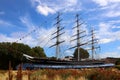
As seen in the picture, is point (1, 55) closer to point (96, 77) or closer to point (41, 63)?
point (41, 63)

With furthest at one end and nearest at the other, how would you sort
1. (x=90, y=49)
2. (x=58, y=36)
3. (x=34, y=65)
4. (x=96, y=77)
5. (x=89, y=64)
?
(x=90, y=49) < (x=58, y=36) < (x=89, y=64) < (x=34, y=65) < (x=96, y=77)

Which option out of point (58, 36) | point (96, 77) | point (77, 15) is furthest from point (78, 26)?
point (96, 77)

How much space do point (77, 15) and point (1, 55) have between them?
40388 mm

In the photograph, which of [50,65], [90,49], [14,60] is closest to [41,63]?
[50,65]

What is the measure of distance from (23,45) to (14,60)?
1129cm

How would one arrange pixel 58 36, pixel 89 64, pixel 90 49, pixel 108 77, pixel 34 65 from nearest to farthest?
pixel 108 77 < pixel 34 65 < pixel 89 64 < pixel 58 36 < pixel 90 49

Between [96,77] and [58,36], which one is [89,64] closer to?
[58,36]

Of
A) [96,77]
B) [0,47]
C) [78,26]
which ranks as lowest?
[96,77]

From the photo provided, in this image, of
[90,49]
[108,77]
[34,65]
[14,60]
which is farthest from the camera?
[90,49]

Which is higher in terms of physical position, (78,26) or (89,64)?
(78,26)

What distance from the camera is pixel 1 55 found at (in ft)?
250

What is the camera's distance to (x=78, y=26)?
105125mm

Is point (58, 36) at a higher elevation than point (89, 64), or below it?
higher

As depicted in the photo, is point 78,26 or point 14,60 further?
point 78,26
